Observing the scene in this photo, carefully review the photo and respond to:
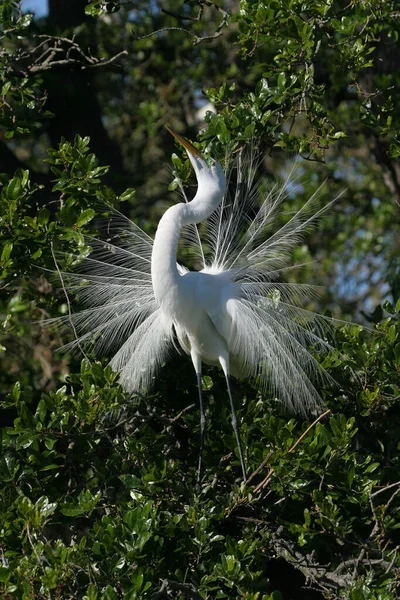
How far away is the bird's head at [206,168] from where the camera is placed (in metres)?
3.46

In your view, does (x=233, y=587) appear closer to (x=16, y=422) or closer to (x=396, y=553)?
(x=396, y=553)

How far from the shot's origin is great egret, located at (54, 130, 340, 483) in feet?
11.3

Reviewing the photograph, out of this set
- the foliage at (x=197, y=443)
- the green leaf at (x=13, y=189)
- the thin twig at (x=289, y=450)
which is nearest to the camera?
the foliage at (x=197, y=443)

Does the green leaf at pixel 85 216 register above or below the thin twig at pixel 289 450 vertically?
above

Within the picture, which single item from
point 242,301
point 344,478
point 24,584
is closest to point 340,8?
point 242,301

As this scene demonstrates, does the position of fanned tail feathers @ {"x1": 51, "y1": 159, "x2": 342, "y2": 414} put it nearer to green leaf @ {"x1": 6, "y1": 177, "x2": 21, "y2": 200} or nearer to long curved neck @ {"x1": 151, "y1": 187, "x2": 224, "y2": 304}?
long curved neck @ {"x1": 151, "y1": 187, "x2": 224, "y2": 304}

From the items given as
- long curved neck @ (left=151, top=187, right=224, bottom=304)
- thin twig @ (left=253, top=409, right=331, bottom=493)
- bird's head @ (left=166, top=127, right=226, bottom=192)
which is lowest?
thin twig @ (left=253, top=409, right=331, bottom=493)

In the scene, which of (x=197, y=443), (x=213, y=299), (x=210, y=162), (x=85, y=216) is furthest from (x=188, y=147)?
(x=197, y=443)

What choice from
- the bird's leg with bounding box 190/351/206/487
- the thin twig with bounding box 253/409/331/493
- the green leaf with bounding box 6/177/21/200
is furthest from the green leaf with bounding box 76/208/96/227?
the thin twig with bounding box 253/409/331/493

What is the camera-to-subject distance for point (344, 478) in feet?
10.1

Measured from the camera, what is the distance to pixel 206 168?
3479 millimetres

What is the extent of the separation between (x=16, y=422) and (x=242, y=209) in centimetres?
146

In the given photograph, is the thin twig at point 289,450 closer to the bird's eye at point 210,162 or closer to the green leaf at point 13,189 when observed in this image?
the bird's eye at point 210,162

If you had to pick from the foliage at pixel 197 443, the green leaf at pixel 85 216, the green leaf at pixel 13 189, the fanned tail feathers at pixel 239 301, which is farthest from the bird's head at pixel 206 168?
the green leaf at pixel 13 189
